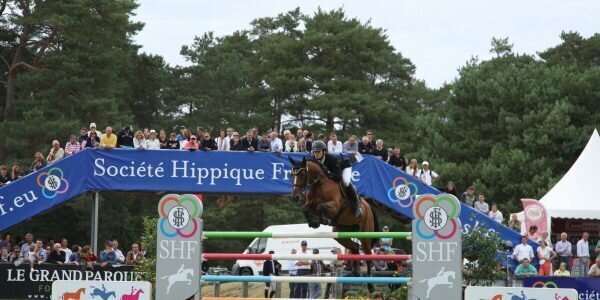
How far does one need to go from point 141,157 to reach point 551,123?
24394 mm

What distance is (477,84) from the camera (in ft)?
157

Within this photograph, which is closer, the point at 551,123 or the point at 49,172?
the point at 49,172

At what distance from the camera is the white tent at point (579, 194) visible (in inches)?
1016

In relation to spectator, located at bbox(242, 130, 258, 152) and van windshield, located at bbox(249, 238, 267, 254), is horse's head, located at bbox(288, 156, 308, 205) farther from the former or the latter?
van windshield, located at bbox(249, 238, 267, 254)

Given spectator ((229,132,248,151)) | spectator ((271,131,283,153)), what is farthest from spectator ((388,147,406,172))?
spectator ((229,132,248,151))

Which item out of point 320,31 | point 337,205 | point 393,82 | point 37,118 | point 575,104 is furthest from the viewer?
point 393,82

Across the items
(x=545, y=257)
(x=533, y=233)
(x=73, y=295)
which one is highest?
(x=533, y=233)

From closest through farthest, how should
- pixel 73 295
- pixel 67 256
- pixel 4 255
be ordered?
pixel 73 295 < pixel 4 255 < pixel 67 256

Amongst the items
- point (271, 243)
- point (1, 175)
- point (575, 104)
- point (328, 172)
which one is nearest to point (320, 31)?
point (575, 104)

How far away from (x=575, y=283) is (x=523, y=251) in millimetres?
2358

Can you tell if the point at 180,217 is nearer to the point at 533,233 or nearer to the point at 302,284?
the point at 302,284

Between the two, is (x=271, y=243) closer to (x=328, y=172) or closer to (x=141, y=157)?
(x=141, y=157)

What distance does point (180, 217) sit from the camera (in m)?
11.3

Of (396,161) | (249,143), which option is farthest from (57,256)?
(396,161)
